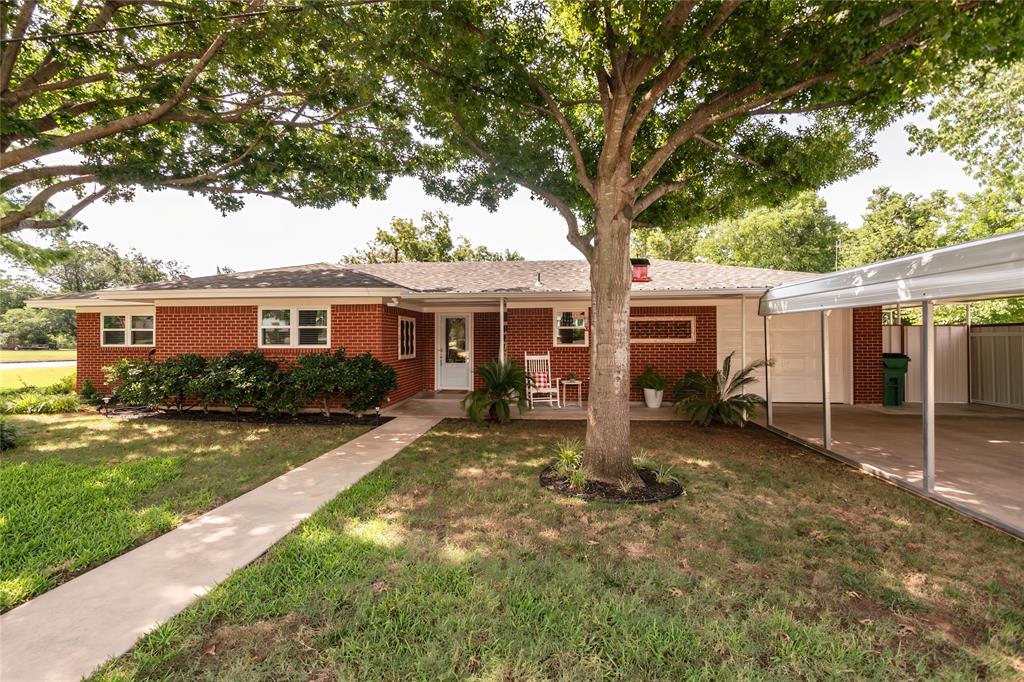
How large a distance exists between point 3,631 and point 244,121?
332 inches

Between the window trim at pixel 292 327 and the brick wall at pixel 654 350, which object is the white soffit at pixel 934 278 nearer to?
the brick wall at pixel 654 350

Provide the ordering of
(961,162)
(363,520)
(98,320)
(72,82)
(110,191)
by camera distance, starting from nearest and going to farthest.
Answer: (363,520)
(72,82)
(110,191)
(98,320)
(961,162)

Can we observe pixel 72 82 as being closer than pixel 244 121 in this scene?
Yes

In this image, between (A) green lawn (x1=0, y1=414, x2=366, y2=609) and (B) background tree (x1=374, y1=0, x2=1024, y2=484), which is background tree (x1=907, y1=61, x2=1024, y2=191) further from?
(A) green lawn (x1=0, y1=414, x2=366, y2=609)

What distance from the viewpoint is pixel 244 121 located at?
824cm

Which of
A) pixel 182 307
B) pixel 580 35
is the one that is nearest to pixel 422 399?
pixel 182 307

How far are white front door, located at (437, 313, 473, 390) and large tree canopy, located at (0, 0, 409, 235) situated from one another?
14.9ft

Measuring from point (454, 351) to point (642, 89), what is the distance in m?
9.00

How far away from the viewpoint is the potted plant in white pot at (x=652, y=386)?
34.8ft

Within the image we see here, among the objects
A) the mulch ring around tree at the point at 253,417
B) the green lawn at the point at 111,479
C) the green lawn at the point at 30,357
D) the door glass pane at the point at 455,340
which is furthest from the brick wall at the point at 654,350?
the green lawn at the point at 30,357

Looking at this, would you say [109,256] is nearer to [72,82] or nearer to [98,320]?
Result: [98,320]

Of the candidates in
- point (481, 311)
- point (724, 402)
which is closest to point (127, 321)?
point (481, 311)

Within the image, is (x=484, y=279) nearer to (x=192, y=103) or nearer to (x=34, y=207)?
(x=192, y=103)

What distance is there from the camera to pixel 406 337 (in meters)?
11.8
